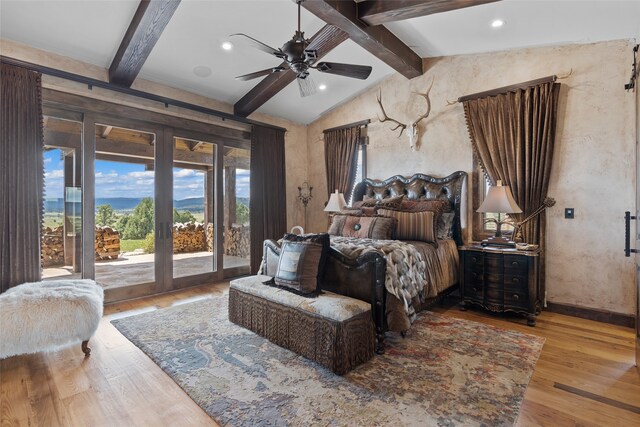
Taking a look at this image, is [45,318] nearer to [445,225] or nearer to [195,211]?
[195,211]

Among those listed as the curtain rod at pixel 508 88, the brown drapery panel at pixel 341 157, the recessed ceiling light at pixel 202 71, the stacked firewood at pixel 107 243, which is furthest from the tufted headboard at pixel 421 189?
the stacked firewood at pixel 107 243

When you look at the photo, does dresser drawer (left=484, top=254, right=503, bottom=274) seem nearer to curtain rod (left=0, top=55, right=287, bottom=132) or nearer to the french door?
the french door

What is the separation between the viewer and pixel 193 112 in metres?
4.81

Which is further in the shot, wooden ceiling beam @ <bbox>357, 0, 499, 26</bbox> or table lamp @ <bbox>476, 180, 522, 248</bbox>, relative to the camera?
table lamp @ <bbox>476, 180, 522, 248</bbox>

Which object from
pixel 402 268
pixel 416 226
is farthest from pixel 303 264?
pixel 416 226

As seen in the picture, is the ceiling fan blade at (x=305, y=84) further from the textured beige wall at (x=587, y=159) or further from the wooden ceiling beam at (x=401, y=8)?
the textured beige wall at (x=587, y=159)

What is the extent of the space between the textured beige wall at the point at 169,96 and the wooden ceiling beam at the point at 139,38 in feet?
0.77

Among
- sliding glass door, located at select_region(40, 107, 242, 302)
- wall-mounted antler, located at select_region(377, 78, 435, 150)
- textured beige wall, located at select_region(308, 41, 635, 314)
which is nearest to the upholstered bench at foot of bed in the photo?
sliding glass door, located at select_region(40, 107, 242, 302)

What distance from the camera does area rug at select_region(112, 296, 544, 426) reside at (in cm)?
191

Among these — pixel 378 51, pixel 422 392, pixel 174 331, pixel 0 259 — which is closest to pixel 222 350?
pixel 174 331

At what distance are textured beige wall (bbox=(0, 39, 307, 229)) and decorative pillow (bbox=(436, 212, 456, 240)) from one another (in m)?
3.02

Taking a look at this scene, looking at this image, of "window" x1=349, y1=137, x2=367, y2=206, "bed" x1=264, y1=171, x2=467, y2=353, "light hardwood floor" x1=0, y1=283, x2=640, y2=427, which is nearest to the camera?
"light hardwood floor" x1=0, y1=283, x2=640, y2=427

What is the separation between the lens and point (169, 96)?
4.52 metres

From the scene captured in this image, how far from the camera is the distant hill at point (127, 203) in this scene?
12.0 feet
